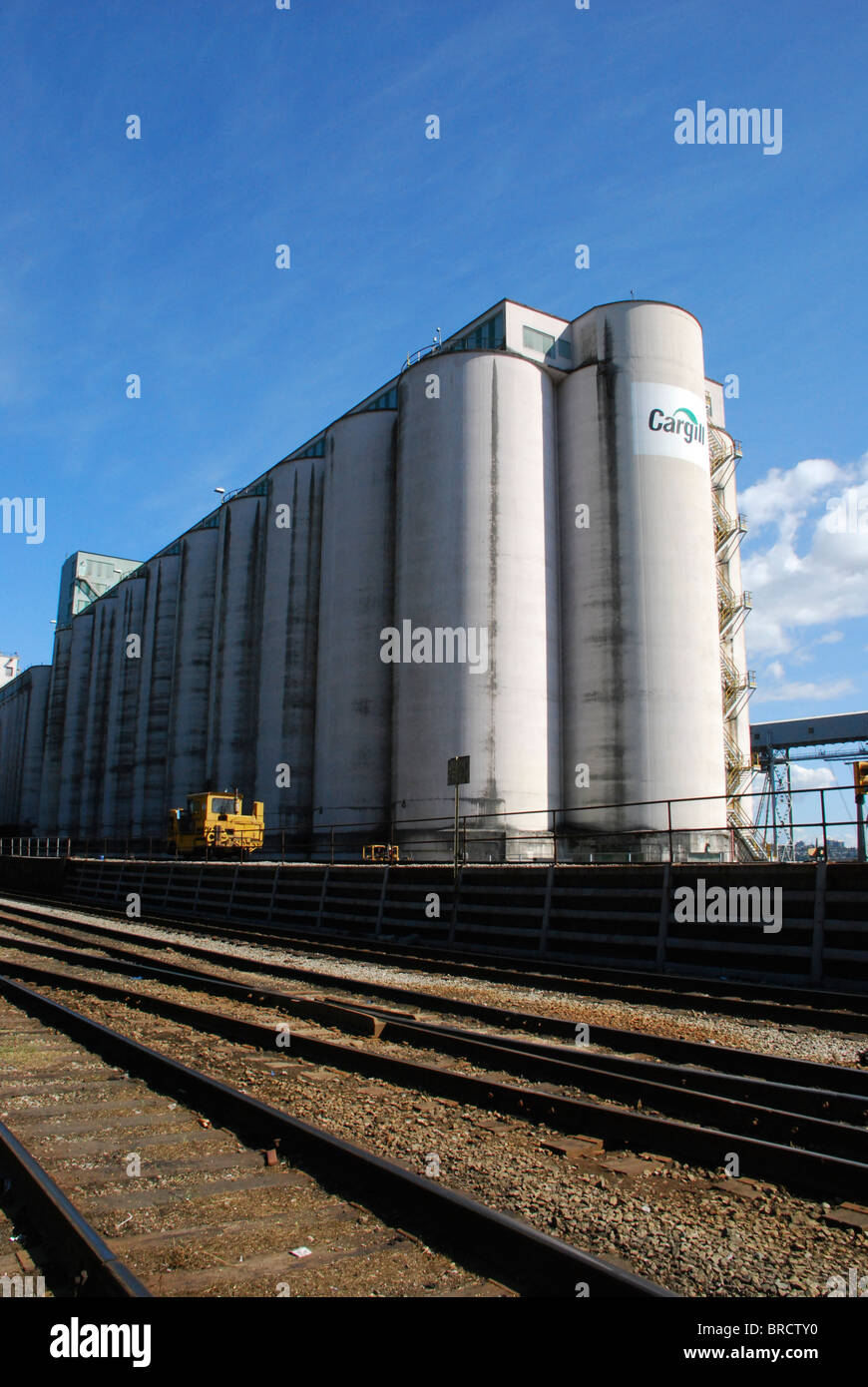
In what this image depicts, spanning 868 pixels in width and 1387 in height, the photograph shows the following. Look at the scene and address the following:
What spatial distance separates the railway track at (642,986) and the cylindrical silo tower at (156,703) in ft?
141

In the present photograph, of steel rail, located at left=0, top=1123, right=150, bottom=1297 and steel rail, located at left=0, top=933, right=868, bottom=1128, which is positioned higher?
steel rail, located at left=0, top=1123, right=150, bottom=1297

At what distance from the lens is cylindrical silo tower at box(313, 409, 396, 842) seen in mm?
39688

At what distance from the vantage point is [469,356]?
3797cm

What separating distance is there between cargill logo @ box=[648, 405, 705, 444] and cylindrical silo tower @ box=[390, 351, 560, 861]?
453 cm

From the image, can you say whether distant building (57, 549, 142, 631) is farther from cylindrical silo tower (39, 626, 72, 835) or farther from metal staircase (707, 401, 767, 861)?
metal staircase (707, 401, 767, 861)

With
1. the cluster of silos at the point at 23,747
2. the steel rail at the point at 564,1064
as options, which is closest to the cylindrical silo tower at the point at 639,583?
the steel rail at the point at 564,1064

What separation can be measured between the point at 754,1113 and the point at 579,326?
40099 mm

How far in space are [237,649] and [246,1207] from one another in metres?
47.5

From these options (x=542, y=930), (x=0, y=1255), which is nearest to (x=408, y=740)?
(x=542, y=930)

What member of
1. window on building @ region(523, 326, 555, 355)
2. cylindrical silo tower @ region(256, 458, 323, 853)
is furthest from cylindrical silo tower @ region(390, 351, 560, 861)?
cylindrical silo tower @ region(256, 458, 323, 853)

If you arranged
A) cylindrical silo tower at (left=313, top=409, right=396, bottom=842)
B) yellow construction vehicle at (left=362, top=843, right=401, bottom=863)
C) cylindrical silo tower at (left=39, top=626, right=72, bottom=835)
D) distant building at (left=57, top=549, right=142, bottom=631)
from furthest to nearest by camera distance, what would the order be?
distant building at (left=57, top=549, right=142, bottom=631) < cylindrical silo tower at (left=39, top=626, right=72, bottom=835) < cylindrical silo tower at (left=313, top=409, right=396, bottom=842) < yellow construction vehicle at (left=362, top=843, right=401, bottom=863)

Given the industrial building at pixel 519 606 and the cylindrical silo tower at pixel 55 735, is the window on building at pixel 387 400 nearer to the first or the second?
the industrial building at pixel 519 606

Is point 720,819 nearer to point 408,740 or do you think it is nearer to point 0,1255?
point 408,740

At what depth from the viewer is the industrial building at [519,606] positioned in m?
35.1
